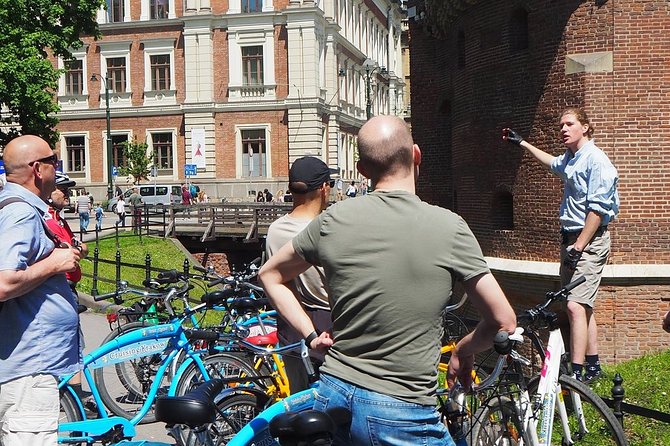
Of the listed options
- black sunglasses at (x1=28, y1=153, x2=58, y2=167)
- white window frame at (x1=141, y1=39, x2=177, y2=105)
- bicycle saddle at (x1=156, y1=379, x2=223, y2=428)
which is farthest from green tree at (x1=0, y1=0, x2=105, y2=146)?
bicycle saddle at (x1=156, y1=379, x2=223, y2=428)

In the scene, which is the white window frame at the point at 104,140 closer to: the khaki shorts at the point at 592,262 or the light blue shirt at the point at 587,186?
the light blue shirt at the point at 587,186

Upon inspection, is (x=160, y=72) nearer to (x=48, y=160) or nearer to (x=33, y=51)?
(x=33, y=51)

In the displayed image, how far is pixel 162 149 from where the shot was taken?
2319 inches

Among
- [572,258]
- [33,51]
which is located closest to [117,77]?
[33,51]

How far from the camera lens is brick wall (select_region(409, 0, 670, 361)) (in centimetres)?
1505

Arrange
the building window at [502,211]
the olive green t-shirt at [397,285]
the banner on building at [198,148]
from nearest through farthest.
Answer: the olive green t-shirt at [397,285], the building window at [502,211], the banner on building at [198,148]

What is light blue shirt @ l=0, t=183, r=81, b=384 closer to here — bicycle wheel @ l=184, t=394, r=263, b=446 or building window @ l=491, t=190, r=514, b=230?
bicycle wheel @ l=184, t=394, r=263, b=446

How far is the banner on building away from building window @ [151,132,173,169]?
7.51 feet

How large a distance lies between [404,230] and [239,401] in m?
2.27

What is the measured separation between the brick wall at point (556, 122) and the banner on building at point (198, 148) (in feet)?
129

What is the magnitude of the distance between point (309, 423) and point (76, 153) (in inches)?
2377

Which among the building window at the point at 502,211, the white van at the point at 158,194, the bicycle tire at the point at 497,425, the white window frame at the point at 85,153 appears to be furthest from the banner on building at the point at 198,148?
the bicycle tire at the point at 497,425

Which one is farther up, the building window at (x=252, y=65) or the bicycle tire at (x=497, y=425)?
the building window at (x=252, y=65)

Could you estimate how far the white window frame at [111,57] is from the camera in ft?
197
